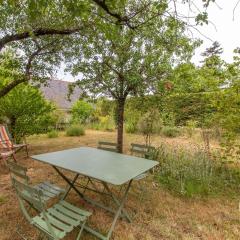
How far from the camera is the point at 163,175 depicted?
4766 mm

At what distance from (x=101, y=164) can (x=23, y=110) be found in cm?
531

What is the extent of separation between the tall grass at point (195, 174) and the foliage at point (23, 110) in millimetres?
4646

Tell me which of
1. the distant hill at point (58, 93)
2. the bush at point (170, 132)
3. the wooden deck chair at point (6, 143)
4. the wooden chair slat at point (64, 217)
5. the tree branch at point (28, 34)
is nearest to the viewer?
the wooden chair slat at point (64, 217)

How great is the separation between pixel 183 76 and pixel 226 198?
3200mm

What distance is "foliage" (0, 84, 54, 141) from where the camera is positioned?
275 inches

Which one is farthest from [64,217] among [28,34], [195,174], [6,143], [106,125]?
[106,125]

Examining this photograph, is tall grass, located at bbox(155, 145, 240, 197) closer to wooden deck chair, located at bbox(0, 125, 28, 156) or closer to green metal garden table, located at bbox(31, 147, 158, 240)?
green metal garden table, located at bbox(31, 147, 158, 240)

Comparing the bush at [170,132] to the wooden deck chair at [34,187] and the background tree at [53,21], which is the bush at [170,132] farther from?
the wooden deck chair at [34,187]

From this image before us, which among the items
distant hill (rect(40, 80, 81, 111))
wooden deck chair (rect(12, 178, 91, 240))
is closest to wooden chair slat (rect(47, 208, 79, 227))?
wooden deck chair (rect(12, 178, 91, 240))

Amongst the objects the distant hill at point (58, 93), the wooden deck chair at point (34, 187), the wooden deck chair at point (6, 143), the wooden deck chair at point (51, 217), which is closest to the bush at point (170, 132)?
the wooden deck chair at point (6, 143)

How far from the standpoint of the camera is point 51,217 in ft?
7.88

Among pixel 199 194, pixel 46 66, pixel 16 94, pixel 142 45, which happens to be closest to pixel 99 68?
pixel 142 45

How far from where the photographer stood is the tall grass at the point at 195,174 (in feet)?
13.7

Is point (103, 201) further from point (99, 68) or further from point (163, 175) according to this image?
point (99, 68)
